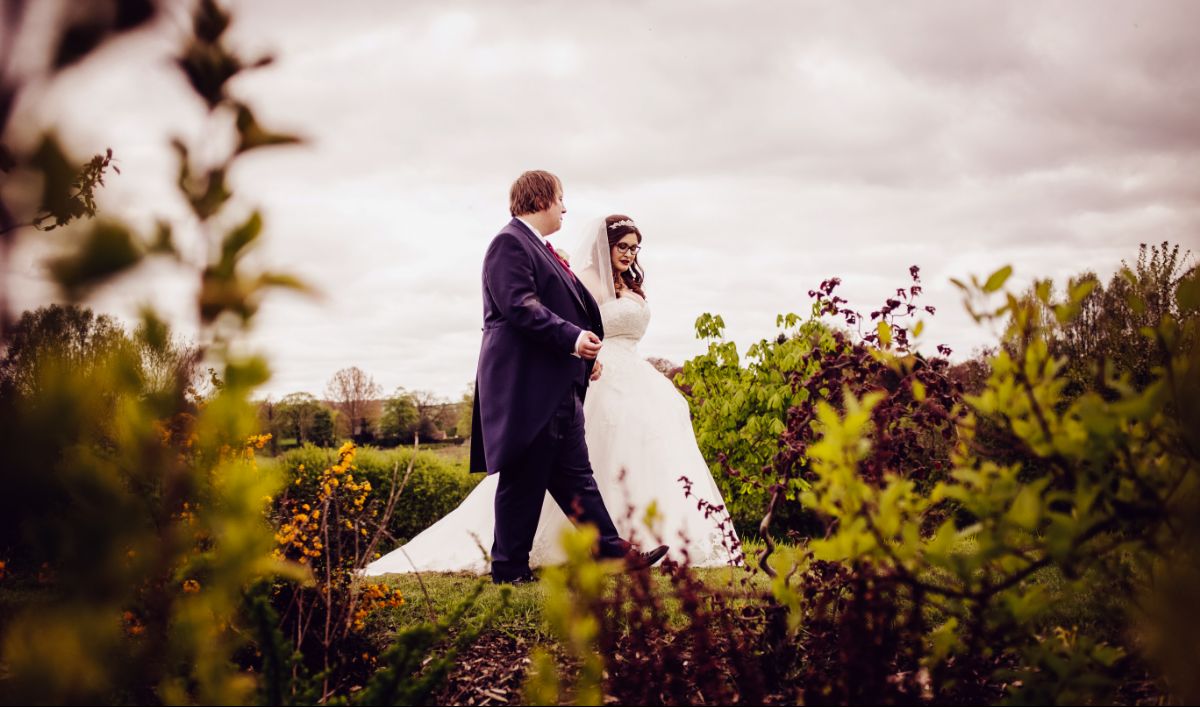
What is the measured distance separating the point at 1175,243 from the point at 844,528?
13219 millimetres

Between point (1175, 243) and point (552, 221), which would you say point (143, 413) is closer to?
point (552, 221)

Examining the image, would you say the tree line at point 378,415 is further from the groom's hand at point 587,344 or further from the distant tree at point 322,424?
the groom's hand at point 587,344

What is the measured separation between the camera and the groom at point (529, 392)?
4078 millimetres

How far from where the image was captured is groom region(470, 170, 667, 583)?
13.4ft

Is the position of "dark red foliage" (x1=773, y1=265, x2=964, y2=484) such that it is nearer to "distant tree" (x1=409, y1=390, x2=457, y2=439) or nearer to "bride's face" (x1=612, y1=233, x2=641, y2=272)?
"bride's face" (x1=612, y1=233, x2=641, y2=272)

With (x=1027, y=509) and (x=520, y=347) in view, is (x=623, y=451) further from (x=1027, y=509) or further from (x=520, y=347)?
(x=1027, y=509)

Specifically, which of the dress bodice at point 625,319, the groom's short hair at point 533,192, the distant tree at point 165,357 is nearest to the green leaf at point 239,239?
the distant tree at point 165,357

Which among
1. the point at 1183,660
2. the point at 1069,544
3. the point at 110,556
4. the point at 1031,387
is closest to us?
the point at 110,556

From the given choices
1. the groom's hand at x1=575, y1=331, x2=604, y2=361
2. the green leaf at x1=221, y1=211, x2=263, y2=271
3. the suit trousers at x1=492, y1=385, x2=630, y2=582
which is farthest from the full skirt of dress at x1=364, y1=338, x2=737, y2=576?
the green leaf at x1=221, y1=211, x2=263, y2=271

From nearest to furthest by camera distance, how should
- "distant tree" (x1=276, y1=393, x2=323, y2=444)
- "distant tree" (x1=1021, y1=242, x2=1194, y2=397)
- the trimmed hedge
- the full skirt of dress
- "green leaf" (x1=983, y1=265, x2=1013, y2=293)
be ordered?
"green leaf" (x1=983, y1=265, x2=1013, y2=293), the full skirt of dress, "distant tree" (x1=1021, y1=242, x2=1194, y2=397), the trimmed hedge, "distant tree" (x1=276, y1=393, x2=323, y2=444)

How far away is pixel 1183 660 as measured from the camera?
3.40 ft

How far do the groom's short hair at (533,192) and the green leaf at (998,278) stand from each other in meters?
3.34

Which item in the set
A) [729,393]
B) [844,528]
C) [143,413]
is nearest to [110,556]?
[143,413]

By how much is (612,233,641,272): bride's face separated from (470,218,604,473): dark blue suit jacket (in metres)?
1.38
